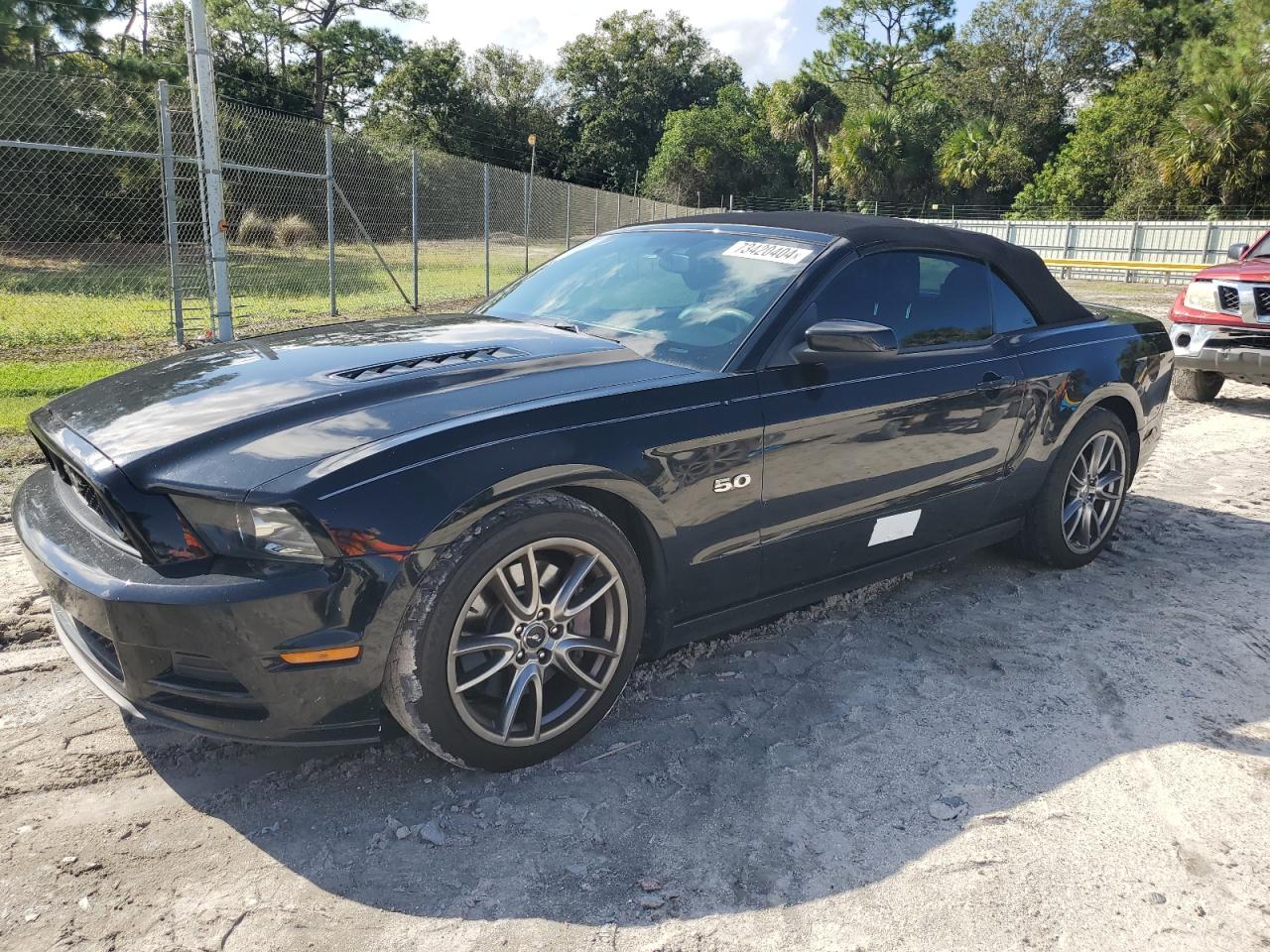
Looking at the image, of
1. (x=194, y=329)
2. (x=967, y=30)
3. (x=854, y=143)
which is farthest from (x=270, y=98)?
(x=967, y=30)

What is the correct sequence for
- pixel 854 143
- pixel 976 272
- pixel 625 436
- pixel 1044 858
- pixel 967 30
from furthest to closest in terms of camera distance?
pixel 967 30
pixel 854 143
pixel 976 272
pixel 625 436
pixel 1044 858

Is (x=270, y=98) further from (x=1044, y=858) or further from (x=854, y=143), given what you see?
(x=1044, y=858)

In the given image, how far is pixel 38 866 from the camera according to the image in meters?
Answer: 2.30

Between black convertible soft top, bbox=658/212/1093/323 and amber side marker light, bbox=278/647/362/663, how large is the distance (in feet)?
7.69

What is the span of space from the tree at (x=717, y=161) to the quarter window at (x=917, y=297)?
4750cm

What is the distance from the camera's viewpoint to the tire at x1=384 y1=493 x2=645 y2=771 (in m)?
2.45

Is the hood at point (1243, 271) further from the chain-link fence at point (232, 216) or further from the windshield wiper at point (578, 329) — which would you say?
the chain-link fence at point (232, 216)

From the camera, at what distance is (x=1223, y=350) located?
312 inches

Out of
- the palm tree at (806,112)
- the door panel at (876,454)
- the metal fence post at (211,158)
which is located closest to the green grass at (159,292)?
the metal fence post at (211,158)

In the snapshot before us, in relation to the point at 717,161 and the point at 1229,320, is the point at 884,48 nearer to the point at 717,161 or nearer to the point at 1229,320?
the point at 717,161

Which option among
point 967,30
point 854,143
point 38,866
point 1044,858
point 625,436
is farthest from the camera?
point 967,30

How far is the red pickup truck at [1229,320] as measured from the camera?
7770mm

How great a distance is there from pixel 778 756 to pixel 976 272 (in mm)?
2324

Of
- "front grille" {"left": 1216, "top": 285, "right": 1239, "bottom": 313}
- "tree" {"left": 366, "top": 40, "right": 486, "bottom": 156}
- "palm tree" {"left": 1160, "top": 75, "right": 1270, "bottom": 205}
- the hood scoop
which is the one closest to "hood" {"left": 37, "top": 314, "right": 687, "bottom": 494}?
the hood scoop
